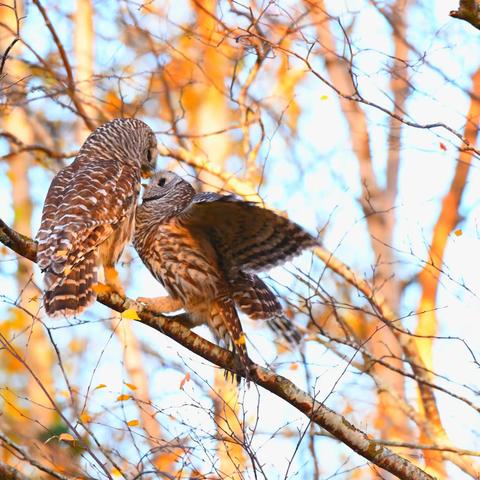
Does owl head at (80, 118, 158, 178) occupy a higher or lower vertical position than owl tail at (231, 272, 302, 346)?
higher

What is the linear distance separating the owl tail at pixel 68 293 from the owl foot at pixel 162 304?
0.46 metres

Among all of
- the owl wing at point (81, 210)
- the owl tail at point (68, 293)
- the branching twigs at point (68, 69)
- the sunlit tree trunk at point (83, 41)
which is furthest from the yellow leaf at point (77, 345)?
the owl tail at point (68, 293)

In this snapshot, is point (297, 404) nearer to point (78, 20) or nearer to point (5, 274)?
point (5, 274)

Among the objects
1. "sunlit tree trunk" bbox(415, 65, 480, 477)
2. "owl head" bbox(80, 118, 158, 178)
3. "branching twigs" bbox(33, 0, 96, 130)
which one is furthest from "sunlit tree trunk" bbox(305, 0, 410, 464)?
"branching twigs" bbox(33, 0, 96, 130)

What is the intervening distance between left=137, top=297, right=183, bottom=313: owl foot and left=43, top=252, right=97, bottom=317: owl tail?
464mm

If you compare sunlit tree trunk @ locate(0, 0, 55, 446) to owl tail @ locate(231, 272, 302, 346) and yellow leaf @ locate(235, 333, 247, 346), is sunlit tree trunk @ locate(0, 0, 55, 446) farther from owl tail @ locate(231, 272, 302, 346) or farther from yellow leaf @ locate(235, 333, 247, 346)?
yellow leaf @ locate(235, 333, 247, 346)

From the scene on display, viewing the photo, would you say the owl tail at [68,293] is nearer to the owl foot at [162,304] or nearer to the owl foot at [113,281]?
the owl foot at [113,281]

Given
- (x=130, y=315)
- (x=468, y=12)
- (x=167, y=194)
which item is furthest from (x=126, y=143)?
(x=468, y=12)

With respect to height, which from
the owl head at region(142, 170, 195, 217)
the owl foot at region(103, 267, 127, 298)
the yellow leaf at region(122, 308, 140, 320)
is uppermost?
the owl head at region(142, 170, 195, 217)

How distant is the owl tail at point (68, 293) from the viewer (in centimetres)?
546

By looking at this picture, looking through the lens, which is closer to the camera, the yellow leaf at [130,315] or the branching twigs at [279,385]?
the branching twigs at [279,385]

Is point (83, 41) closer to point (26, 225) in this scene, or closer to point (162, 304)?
point (26, 225)

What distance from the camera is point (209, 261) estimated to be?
20.8ft

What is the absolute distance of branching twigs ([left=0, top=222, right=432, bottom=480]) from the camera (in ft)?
16.5
